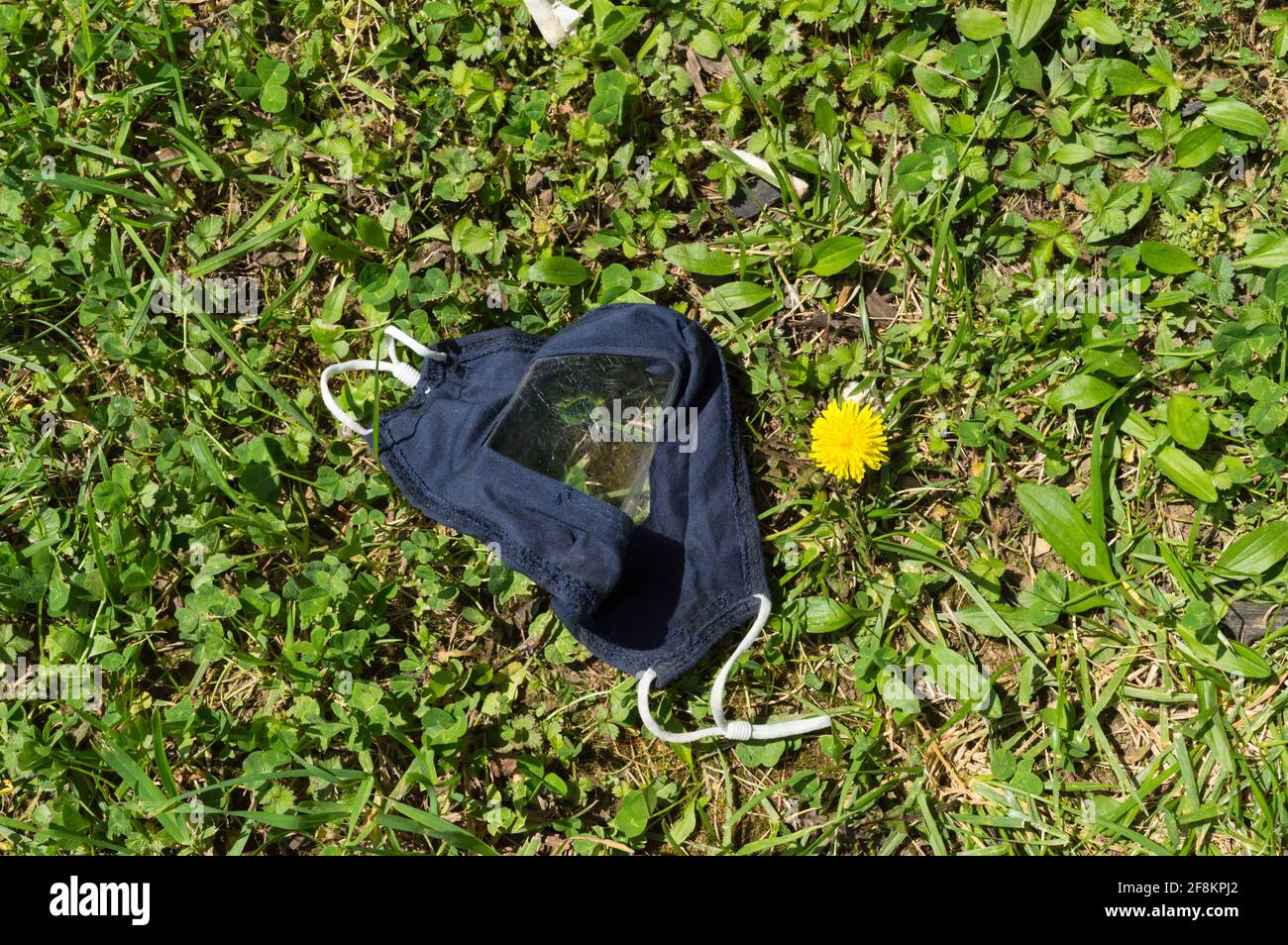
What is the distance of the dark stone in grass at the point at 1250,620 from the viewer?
10.4 feet

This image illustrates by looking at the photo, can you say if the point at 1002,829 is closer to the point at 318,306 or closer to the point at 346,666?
the point at 346,666

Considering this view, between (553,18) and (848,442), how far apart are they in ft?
5.58

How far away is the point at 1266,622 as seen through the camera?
3162 millimetres

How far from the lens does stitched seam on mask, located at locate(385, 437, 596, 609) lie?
2.94m

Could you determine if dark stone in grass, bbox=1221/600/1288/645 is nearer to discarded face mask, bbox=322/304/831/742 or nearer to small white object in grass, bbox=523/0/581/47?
discarded face mask, bbox=322/304/831/742

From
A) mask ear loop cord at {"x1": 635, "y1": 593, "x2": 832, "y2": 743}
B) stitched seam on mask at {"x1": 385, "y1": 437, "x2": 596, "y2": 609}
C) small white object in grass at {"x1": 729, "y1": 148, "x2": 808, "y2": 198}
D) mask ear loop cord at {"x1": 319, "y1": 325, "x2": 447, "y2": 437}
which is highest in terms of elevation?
small white object in grass at {"x1": 729, "y1": 148, "x2": 808, "y2": 198}

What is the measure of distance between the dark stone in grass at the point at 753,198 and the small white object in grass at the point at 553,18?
30.4 inches

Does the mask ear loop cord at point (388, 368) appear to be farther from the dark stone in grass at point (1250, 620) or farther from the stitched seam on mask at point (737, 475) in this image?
the dark stone in grass at point (1250, 620)

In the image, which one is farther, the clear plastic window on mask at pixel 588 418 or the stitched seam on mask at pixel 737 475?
the stitched seam on mask at pixel 737 475

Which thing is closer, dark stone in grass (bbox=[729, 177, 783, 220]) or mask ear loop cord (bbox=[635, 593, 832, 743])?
mask ear loop cord (bbox=[635, 593, 832, 743])

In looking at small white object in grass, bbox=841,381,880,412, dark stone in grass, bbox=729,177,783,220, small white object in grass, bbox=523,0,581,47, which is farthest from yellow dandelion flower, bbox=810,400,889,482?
small white object in grass, bbox=523,0,581,47

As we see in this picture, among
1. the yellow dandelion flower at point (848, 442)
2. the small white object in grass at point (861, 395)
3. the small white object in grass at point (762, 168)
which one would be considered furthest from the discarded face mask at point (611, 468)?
the small white object in grass at point (762, 168)

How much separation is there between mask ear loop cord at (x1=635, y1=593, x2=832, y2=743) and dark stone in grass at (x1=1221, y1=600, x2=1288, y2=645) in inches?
51.1

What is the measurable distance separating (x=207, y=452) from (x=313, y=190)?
0.94 metres
